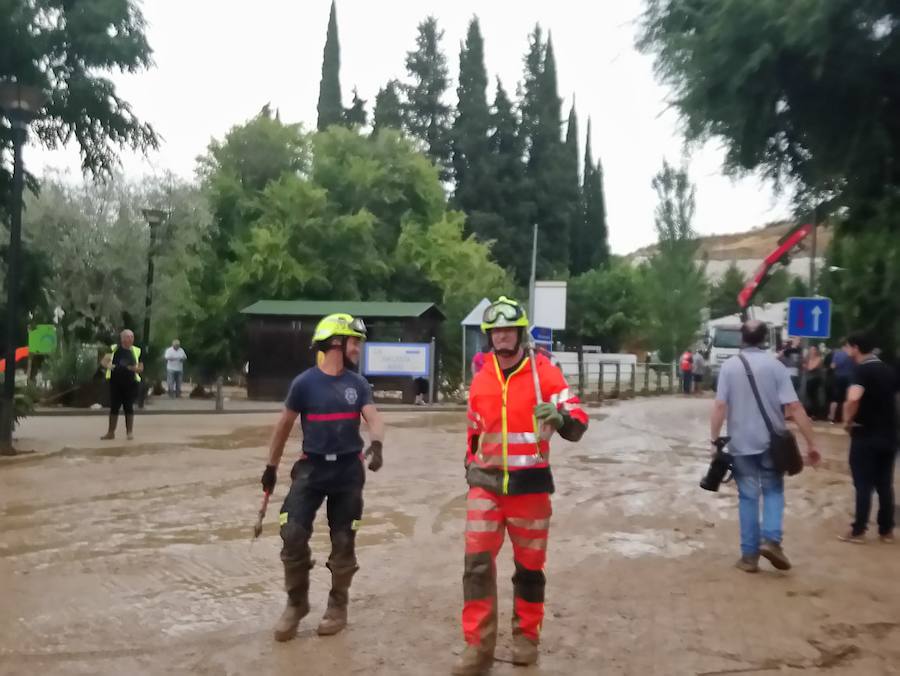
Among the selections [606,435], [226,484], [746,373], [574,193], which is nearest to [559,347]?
[574,193]

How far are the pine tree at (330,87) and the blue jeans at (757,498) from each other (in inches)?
2231

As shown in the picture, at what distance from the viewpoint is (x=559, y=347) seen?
57.6m

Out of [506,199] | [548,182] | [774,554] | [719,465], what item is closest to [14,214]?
[719,465]

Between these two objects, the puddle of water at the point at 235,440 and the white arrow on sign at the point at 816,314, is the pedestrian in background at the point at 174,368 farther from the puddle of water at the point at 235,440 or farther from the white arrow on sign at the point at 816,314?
the white arrow on sign at the point at 816,314

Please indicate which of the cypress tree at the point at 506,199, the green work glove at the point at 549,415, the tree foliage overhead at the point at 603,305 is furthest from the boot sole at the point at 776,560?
the tree foliage overhead at the point at 603,305

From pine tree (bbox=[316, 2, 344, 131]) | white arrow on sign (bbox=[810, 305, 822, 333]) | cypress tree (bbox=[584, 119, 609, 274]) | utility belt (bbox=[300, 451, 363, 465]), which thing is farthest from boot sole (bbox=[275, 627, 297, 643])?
cypress tree (bbox=[584, 119, 609, 274])

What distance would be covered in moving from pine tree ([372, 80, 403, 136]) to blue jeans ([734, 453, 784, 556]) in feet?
189

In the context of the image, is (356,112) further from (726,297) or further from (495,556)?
(495,556)

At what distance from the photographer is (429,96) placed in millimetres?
65250

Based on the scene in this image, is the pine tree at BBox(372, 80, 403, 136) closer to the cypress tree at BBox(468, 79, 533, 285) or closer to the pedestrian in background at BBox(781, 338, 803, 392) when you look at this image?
the cypress tree at BBox(468, 79, 533, 285)

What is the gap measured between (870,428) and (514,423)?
4431 millimetres

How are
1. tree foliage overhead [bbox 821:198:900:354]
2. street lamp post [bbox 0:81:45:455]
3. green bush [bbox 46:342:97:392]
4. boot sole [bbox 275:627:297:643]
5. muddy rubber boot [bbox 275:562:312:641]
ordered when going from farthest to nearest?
green bush [bbox 46:342:97:392] → tree foliage overhead [bbox 821:198:900:354] → street lamp post [bbox 0:81:45:455] → muddy rubber boot [bbox 275:562:312:641] → boot sole [bbox 275:627:297:643]

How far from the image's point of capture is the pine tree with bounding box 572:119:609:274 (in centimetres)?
7406

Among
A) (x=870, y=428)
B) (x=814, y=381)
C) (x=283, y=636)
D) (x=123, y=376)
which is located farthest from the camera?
(x=814, y=381)
